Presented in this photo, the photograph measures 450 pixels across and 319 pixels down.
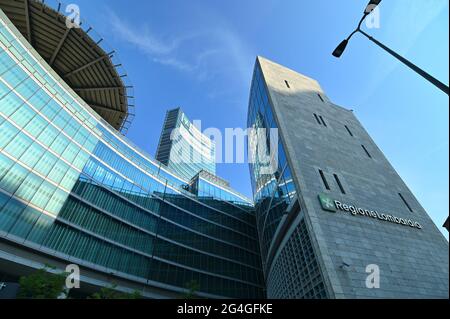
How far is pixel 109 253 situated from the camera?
34.9 meters

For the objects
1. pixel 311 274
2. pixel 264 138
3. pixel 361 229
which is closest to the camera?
pixel 311 274

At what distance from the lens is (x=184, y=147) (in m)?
134

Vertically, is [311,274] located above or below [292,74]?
below

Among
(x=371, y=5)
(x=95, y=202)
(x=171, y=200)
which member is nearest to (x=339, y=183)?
(x=371, y=5)

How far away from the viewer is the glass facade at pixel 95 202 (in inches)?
1110

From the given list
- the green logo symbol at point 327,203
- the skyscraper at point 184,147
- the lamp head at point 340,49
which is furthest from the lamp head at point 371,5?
the skyscraper at point 184,147

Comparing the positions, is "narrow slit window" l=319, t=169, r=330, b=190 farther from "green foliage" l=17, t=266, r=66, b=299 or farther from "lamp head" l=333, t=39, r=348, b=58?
"green foliage" l=17, t=266, r=66, b=299

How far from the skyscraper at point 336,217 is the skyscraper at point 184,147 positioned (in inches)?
3514

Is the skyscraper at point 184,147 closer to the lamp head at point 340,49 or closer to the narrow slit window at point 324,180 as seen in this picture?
the narrow slit window at point 324,180

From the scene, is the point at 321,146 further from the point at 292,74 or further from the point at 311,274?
the point at 292,74

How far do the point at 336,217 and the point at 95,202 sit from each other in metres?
31.8
